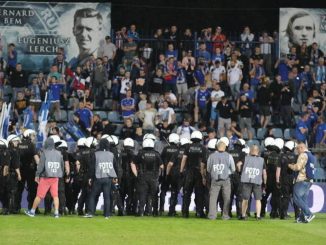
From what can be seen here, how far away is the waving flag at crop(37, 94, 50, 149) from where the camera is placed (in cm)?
3544

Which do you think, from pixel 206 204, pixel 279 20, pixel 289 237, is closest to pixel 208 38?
pixel 279 20

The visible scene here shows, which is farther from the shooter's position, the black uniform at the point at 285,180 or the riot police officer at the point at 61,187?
the black uniform at the point at 285,180

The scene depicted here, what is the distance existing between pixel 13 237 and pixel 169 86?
16209 mm

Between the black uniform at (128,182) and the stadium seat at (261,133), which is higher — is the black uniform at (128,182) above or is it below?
below

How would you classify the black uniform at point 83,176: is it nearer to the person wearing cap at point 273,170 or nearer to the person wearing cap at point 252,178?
the person wearing cap at point 252,178

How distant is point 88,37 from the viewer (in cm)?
3928

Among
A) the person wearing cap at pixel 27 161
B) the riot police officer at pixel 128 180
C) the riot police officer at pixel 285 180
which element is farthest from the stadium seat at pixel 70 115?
the riot police officer at pixel 285 180

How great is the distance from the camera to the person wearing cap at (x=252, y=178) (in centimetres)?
2812

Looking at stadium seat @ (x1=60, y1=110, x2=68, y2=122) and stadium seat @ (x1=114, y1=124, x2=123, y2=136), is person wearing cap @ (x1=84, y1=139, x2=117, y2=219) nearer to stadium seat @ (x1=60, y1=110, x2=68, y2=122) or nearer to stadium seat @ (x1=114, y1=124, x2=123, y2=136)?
stadium seat @ (x1=114, y1=124, x2=123, y2=136)

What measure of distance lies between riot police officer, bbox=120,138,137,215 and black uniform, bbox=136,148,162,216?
0.57 m

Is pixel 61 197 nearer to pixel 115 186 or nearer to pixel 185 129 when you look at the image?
pixel 115 186

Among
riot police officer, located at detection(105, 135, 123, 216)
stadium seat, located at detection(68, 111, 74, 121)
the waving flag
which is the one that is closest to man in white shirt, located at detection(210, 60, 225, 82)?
stadium seat, located at detection(68, 111, 74, 121)

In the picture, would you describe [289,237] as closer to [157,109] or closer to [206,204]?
[206,204]

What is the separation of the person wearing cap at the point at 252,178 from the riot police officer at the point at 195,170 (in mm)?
1187
